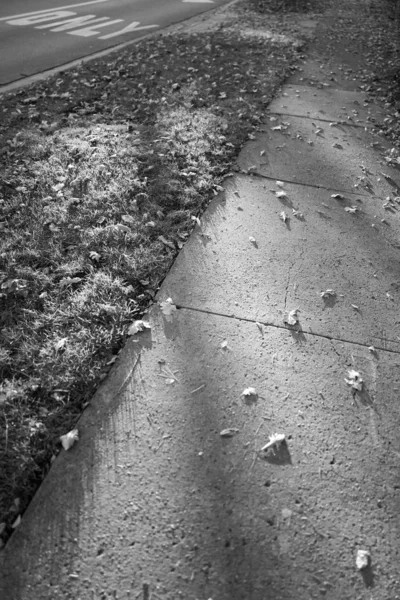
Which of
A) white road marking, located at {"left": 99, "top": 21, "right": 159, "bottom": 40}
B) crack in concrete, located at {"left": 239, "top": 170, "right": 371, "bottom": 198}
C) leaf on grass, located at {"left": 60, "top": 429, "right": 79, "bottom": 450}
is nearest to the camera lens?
leaf on grass, located at {"left": 60, "top": 429, "right": 79, "bottom": 450}

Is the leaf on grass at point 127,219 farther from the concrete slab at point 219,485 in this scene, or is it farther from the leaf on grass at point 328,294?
the leaf on grass at point 328,294

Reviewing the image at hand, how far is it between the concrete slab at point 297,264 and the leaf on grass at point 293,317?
0.04 metres

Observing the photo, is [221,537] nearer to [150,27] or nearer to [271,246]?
[271,246]

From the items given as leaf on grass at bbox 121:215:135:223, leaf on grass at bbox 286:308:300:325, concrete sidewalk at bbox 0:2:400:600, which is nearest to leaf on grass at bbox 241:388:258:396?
concrete sidewalk at bbox 0:2:400:600

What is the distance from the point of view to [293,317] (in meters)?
3.10

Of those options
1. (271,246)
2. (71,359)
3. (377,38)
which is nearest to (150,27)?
(377,38)

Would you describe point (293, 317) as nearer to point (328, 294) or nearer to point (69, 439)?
point (328, 294)

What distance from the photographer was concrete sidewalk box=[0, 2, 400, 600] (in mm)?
1873

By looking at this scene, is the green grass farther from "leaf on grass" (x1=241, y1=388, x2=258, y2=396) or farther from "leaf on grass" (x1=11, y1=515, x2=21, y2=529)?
"leaf on grass" (x1=241, y1=388, x2=258, y2=396)

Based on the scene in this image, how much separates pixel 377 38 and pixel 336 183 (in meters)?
8.30

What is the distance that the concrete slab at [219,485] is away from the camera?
1.86m

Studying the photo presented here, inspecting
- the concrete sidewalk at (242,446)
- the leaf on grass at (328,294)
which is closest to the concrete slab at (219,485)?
the concrete sidewalk at (242,446)

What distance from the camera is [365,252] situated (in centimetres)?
378

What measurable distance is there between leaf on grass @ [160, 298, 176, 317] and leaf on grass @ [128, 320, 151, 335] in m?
0.16
